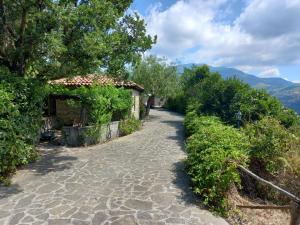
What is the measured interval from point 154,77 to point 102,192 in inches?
1056

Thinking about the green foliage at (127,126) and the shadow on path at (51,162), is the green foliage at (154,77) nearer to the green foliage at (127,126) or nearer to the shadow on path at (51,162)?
the green foliage at (127,126)

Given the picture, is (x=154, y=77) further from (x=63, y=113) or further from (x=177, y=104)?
(x=177, y=104)

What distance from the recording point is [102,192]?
8.51 meters

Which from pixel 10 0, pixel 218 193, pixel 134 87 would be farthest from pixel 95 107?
pixel 134 87

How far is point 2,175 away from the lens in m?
9.45

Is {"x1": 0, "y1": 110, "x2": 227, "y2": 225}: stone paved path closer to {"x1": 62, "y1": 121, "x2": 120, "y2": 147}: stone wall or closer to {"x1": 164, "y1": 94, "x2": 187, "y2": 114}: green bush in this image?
{"x1": 62, "y1": 121, "x2": 120, "y2": 147}: stone wall

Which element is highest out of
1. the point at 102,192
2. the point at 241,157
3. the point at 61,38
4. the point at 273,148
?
the point at 61,38

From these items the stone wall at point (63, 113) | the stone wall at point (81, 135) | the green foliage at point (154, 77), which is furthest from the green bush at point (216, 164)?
the green foliage at point (154, 77)

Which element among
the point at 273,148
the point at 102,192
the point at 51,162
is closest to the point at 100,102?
the point at 51,162

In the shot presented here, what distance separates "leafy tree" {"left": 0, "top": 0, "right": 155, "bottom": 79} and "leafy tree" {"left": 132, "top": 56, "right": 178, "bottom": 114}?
21174 mm

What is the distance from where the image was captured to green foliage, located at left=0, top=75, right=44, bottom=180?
9086 mm

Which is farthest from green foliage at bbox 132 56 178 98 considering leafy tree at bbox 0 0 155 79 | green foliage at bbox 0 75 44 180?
green foliage at bbox 0 75 44 180

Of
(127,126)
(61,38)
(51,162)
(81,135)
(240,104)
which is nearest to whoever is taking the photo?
(61,38)

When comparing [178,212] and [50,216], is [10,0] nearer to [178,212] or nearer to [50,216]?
[50,216]
